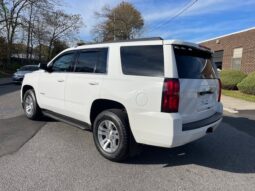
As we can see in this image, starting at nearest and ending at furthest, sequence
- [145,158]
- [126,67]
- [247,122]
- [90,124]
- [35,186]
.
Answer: [35,186]
[126,67]
[145,158]
[90,124]
[247,122]

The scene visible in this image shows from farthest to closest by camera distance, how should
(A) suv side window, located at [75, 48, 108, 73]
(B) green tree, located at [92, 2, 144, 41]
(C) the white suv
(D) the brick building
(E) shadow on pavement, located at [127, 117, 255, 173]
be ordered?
(B) green tree, located at [92, 2, 144, 41], (D) the brick building, (A) suv side window, located at [75, 48, 108, 73], (E) shadow on pavement, located at [127, 117, 255, 173], (C) the white suv

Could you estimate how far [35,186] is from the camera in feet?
11.8

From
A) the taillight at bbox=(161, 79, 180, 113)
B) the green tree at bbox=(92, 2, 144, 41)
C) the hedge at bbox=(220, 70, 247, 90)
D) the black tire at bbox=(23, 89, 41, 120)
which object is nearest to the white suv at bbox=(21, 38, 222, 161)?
the taillight at bbox=(161, 79, 180, 113)

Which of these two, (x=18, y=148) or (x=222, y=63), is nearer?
(x=18, y=148)

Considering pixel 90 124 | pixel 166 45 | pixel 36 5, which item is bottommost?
pixel 90 124

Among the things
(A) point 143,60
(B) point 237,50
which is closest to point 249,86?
(B) point 237,50

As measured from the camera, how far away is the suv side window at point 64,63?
5.75 meters

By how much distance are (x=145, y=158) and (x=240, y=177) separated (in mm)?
1544

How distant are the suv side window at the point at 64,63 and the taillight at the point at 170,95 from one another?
8.46ft

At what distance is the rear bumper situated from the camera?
12.6 feet

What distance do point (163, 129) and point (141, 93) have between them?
62cm

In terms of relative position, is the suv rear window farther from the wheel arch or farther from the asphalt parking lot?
the asphalt parking lot

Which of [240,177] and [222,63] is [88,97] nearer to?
[240,177]

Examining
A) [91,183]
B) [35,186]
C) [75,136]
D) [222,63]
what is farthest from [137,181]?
[222,63]
